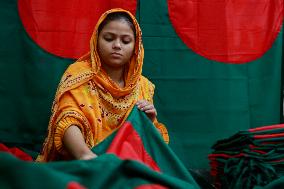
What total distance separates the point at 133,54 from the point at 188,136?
71cm

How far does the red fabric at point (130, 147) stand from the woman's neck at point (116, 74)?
17.2 inches

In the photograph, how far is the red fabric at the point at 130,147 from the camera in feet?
4.05

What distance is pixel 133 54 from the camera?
6.04 feet

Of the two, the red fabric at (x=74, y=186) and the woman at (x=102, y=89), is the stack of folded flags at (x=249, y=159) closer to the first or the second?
the woman at (x=102, y=89)

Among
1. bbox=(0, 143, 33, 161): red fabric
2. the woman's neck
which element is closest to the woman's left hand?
the woman's neck

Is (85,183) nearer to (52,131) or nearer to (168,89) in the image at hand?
(52,131)

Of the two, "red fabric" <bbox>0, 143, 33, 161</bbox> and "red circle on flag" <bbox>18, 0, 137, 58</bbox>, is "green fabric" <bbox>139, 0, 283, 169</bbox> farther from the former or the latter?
"red fabric" <bbox>0, 143, 33, 161</bbox>

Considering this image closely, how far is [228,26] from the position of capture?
2336 millimetres

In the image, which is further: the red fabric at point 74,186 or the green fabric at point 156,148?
the green fabric at point 156,148

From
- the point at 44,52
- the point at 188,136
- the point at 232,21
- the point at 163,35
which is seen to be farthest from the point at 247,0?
the point at 44,52

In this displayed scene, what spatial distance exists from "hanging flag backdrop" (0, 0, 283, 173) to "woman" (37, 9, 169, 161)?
43cm

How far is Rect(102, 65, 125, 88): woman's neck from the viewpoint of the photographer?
5.89ft

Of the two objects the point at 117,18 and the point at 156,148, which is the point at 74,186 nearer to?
the point at 156,148

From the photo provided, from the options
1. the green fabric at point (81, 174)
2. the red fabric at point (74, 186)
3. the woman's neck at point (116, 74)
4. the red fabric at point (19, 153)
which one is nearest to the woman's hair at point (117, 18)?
the woman's neck at point (116, 74)
